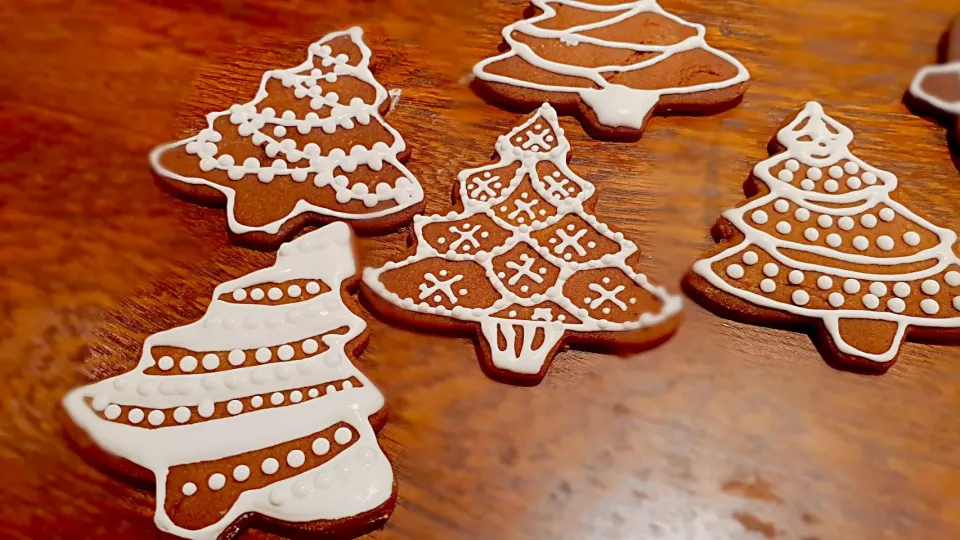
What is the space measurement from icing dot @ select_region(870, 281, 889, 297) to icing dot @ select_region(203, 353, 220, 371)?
2.84ft

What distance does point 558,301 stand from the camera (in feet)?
3.48

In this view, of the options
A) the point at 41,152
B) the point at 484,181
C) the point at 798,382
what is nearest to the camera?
the point at 798,382

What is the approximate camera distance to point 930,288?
1.08 m

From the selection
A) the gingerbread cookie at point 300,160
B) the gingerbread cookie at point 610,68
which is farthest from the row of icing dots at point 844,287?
the gingerbread cookie at point 300,160

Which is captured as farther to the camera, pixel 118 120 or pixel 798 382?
pixel 118 120

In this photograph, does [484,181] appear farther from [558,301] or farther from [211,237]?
[211,237]

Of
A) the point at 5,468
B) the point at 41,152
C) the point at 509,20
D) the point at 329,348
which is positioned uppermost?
the point at 509,20

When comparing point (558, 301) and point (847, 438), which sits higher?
point (558, 301)

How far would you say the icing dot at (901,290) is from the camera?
1079 millimetres

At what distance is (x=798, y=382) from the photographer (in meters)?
1.04

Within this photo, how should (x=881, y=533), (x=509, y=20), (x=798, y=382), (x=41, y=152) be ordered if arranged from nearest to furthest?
(x=881, y=533), (x=798, y=382), (x=41, y=152), (x=509, y=20)

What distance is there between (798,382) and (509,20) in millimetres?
826

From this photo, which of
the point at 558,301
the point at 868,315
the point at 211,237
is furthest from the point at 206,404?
the point at 868,315

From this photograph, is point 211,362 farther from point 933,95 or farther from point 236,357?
point 933,95
